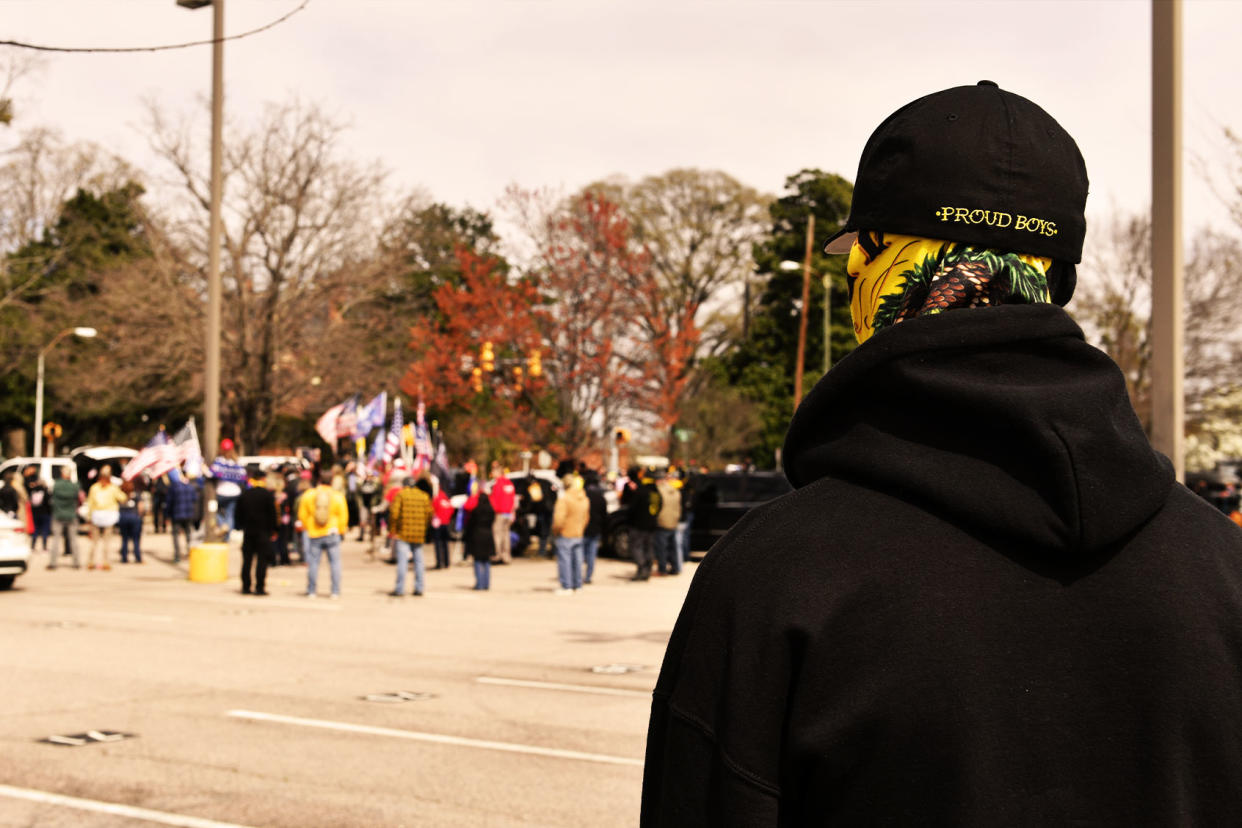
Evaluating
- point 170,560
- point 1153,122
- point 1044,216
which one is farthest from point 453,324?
point 1044,216

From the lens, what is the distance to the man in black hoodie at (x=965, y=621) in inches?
57.1

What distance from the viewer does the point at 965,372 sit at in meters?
1.53

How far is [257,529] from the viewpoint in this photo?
61.7ft

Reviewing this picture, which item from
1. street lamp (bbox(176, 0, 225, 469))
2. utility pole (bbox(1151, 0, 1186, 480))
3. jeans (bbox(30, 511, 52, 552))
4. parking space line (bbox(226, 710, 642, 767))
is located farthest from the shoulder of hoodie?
jeans (bbox(30, 511, 52, 552))

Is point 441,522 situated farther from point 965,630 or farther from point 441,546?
point 965,630

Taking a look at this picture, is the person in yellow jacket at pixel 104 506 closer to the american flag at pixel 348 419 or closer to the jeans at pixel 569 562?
the american flag at pixel 348 419

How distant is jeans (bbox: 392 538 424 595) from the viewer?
18500 millimetres

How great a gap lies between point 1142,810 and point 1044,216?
2.29 ft

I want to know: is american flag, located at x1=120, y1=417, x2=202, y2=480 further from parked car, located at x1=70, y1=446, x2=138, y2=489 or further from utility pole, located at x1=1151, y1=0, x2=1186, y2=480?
parked car, located at x1=70, y1=446, x2=138, y2=489

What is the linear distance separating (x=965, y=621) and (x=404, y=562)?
57.7 feet

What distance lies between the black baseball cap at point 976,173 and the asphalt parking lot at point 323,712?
5324 mm

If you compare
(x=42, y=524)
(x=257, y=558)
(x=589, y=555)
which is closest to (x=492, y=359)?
(x=42, y=524)

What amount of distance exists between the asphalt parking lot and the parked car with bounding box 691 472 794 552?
953 centimetres

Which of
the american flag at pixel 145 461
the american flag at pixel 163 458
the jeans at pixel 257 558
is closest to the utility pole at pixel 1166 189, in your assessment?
the jeans at pixel 257 558
